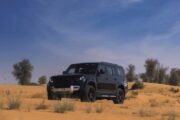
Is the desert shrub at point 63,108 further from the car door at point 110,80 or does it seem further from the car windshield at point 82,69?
the car door at point 110,80

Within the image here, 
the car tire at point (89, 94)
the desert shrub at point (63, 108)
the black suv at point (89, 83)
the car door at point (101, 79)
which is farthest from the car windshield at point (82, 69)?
the desert shrub at point (63, 108)

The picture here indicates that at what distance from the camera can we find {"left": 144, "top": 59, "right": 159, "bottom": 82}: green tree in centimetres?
8819

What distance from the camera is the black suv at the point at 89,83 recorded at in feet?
70.1

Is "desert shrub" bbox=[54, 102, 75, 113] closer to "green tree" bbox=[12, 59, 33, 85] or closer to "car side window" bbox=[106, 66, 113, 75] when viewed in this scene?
"car side window" bbox=[106, 66, 113, 75]

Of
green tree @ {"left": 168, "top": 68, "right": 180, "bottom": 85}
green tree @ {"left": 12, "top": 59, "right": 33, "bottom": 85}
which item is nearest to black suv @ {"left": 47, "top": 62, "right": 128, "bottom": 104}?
green tree @ {"left": 12, "top": 59, "right": 33, "bottom": 85}

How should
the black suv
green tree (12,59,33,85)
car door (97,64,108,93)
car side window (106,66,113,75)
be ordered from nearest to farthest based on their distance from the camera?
the black suv
car door (97,64,108,93)
car side window (106,66,113,75)
green tree (12,59,33,85)

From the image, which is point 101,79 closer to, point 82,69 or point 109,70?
point 82,69

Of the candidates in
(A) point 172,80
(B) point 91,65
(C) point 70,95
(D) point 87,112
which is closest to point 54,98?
(C) point 70,95

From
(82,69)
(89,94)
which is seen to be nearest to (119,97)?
(82,69)

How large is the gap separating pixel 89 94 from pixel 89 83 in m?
0.50

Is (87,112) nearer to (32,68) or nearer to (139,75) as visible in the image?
(32,68)

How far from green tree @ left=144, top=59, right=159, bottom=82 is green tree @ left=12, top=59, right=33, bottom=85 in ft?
76.8

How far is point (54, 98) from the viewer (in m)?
21.8

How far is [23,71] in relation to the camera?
2965 inches
